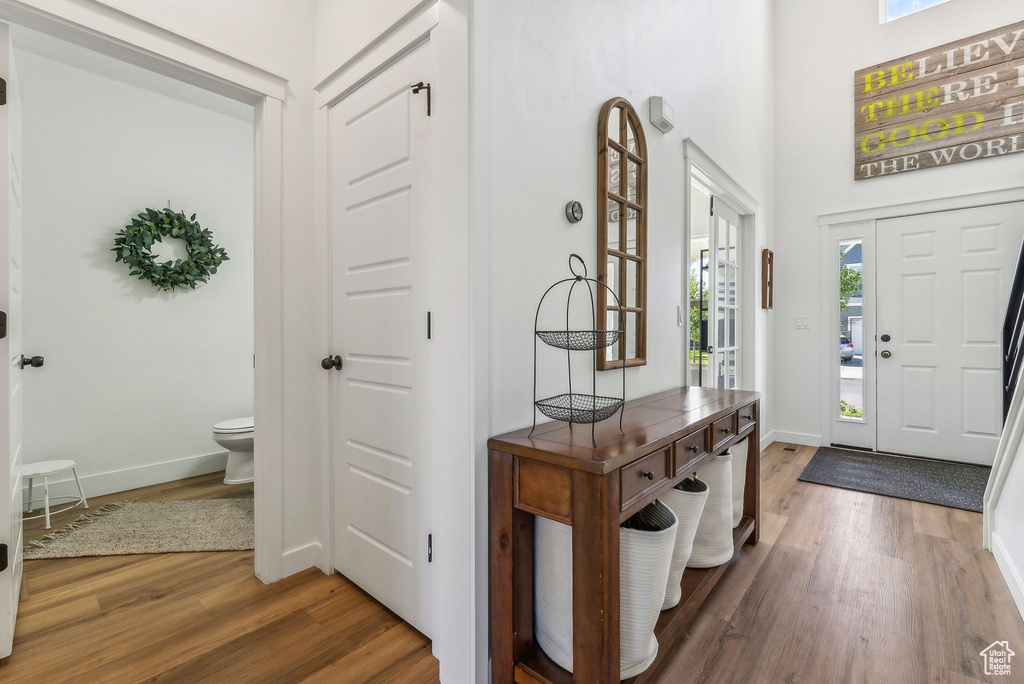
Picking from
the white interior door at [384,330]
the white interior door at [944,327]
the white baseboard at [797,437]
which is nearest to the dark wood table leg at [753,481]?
the white interior door at [384,330]

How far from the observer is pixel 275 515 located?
1945 millimetres

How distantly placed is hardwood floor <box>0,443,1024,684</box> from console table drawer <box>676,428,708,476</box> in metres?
0.61

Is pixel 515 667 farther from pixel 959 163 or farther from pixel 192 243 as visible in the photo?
pixel 959 163

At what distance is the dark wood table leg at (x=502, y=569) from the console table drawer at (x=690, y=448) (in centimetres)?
57

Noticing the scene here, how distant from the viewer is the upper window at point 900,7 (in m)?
3.86

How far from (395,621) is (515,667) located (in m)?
0.56

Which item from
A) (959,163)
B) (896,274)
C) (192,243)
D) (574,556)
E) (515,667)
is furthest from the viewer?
(896,274)

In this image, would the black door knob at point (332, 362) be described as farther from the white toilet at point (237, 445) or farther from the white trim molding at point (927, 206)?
the white trim molding at point (927, 206)

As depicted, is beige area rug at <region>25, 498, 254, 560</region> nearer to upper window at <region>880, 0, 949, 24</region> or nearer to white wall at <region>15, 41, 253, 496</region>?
white wall at <region>15, 41, 253, 496</region>

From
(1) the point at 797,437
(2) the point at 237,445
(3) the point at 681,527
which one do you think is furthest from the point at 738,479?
(2) the point at 237,445

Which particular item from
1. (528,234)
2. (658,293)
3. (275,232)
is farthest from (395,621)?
(658,293)

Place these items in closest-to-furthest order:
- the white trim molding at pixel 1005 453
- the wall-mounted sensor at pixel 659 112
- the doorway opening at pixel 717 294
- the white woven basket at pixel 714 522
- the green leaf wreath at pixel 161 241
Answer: the white woven basket at pixel 714 522 < the white trim molding at pixel 1005 453 < the wall-mounted sensor at pixel 659 112 < the green leaf wreath at pixel 161 241 < the doorway opening at pixel 717 294

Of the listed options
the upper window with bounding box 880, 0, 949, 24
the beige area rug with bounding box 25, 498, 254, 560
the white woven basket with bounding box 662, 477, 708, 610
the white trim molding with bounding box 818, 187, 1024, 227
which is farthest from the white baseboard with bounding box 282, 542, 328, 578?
the upper window with bounding box 880, 0, 949, 24

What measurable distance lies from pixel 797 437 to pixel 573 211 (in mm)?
3782
